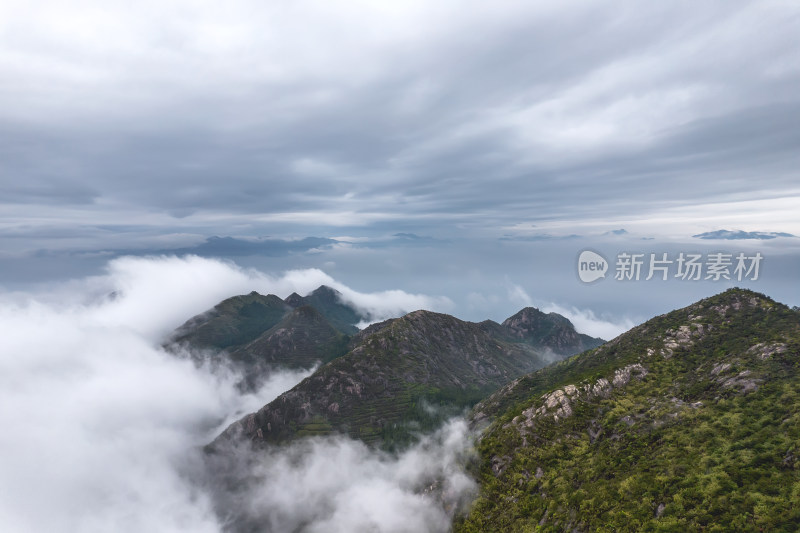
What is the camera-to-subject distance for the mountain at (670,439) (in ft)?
201

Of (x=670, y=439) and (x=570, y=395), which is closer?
(x=670, y=439)

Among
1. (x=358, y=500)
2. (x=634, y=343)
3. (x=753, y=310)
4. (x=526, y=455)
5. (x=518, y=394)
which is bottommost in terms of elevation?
(x=358, y=500)

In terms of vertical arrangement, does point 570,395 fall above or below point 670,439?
below

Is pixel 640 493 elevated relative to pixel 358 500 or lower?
elevated

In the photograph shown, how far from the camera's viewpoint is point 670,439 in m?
85.2

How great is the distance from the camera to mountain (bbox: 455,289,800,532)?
61406 millimetres

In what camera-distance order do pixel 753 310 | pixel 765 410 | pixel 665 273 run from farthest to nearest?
pixel 753 310 < pixel 665 273 < pixel 765 410

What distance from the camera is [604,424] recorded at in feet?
350

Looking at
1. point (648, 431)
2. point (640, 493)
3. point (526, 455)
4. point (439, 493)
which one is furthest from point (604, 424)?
point (439, 493)

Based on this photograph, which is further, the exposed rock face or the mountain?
the exposed rock face

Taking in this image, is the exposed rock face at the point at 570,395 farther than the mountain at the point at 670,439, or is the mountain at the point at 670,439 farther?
the exposed rock face at the point at 570,395

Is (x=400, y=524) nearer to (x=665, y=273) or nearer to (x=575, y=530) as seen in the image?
(x=575, y=530)

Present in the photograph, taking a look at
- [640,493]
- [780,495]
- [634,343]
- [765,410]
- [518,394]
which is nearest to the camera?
[780,495]

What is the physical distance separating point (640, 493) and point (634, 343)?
107829 mm
